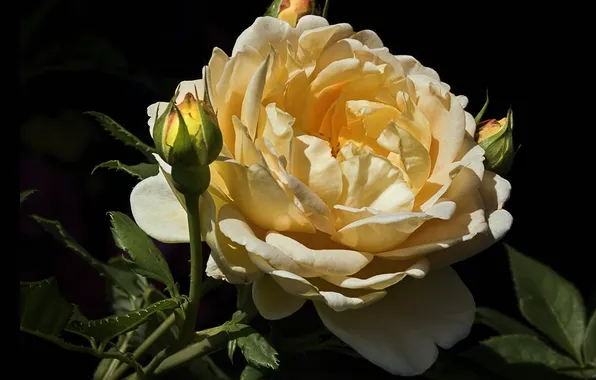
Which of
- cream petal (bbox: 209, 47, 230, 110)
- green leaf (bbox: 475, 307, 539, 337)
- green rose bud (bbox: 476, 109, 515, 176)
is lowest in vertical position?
green leaf (bbox: 475, 307, 539, 337)

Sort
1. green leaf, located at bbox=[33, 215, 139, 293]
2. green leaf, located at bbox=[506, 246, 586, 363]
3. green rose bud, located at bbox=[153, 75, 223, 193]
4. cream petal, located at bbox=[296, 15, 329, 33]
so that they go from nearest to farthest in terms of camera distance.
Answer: green rose bud, located at bbox=[153, 75, 223, 193] < cream petal, located at bbox=[296, 15, 329, 33] < green leaf, located at bbox=[33, 215, 139, 293] < green leaf, located at bbox=[506, 246, 586, 363]

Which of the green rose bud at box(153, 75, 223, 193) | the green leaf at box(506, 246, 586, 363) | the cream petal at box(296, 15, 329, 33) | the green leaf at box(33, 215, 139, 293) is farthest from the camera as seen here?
the green leaf at box(506, 246, 586, 363)

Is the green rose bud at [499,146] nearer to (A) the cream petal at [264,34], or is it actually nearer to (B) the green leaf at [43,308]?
(A) the cream petal at [264,34]

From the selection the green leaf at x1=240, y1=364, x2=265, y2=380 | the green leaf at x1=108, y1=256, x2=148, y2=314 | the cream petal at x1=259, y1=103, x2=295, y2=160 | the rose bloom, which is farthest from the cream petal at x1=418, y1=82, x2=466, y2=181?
the green leaf at x1=108, y1=256, x2=148, y2=314

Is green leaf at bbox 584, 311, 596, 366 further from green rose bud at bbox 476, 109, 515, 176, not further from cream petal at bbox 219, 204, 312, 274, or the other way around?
cream petal at bbox 219, 204, 312, 274

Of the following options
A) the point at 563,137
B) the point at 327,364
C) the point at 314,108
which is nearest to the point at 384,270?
the point at 314,108

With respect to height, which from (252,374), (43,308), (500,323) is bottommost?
(500,323)

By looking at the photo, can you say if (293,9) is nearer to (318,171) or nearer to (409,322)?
(318,171)

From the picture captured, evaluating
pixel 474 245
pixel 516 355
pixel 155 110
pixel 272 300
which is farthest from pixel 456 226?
pixel 516 355
